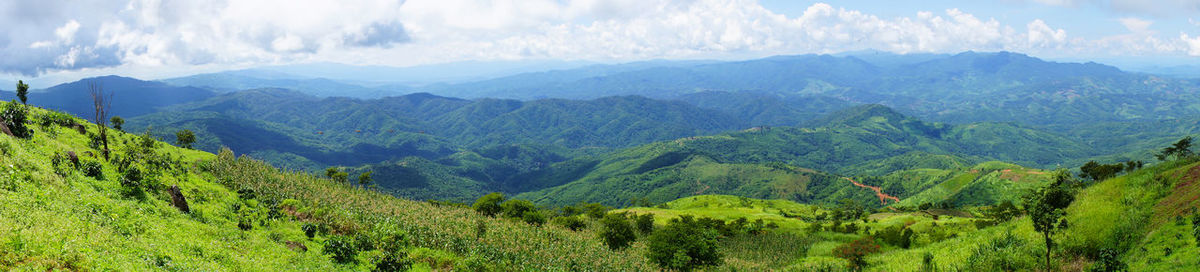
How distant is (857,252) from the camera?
4906 cm

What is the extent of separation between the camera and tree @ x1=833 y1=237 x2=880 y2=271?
147 feet

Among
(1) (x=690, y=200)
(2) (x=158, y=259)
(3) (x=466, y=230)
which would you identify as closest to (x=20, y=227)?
(2) (x=158, y=259)

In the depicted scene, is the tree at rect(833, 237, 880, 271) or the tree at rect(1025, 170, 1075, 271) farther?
the tree at rect(833, 237, 880, 271)

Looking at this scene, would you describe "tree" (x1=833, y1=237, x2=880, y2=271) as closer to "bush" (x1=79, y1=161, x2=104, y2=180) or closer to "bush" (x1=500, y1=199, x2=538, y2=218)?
"bush" (x1=500, y1=199, x2=538, y2=218)

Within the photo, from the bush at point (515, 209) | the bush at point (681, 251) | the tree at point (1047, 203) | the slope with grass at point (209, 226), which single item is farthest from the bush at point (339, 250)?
the bush at point (515, 209)

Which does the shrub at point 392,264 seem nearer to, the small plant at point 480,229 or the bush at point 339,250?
the bush at point 339,250

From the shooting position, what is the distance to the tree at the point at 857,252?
44806 mm

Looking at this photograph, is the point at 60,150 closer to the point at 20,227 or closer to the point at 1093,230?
the point at 20,227

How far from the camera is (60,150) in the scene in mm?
27578

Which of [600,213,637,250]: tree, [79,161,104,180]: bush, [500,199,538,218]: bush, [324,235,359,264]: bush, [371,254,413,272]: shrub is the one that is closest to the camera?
[371,254,413,272]: shrub

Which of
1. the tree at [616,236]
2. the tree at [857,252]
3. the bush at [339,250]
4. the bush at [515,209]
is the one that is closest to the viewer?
the bush at [339,250]

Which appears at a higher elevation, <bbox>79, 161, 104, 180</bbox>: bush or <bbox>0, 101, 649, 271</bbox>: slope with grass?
<bbox>79, 161, 104, 180</bbox>: bush

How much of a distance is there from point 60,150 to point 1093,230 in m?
63.6

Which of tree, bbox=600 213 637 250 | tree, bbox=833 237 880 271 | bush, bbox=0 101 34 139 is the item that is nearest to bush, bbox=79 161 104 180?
bush, bbox=0 101 34 139
